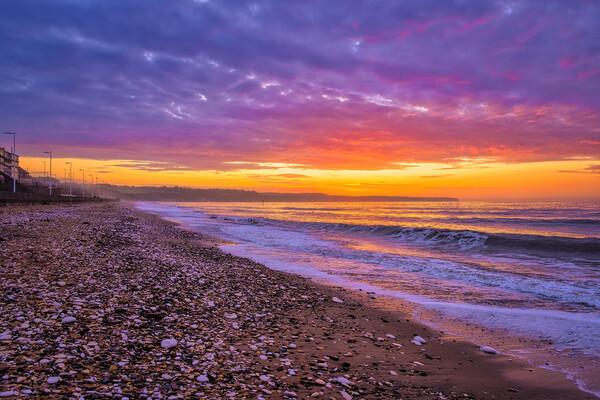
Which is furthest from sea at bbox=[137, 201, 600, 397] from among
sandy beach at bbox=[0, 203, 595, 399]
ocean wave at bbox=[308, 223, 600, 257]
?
sandy beach at bbox=[0, 203, 595, 399]

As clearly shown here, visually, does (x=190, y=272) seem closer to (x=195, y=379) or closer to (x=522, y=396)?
(x=195, y=379)

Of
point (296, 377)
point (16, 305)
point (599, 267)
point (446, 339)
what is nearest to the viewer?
point (296, 377)

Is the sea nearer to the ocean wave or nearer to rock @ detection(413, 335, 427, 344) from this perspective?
the ocean wave

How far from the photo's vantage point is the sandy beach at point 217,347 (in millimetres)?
3924

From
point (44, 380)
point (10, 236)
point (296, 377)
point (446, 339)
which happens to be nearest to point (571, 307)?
point (446, 339)

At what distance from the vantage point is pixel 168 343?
4.97m

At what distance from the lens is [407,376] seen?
4891mm

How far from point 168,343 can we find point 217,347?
708 mm

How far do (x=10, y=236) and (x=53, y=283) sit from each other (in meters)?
9.07

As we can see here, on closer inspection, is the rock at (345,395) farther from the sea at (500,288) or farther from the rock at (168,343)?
the sea at (500,288)

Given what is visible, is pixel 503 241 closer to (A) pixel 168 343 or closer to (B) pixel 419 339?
(B) pixel 419 339

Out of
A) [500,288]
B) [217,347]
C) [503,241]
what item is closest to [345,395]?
[217,347]

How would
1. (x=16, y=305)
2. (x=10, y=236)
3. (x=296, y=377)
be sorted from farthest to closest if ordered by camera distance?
(x=10, y=236)
(x=16, y=305)
(x=296, y=377)

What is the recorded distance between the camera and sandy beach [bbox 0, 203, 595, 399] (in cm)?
392
